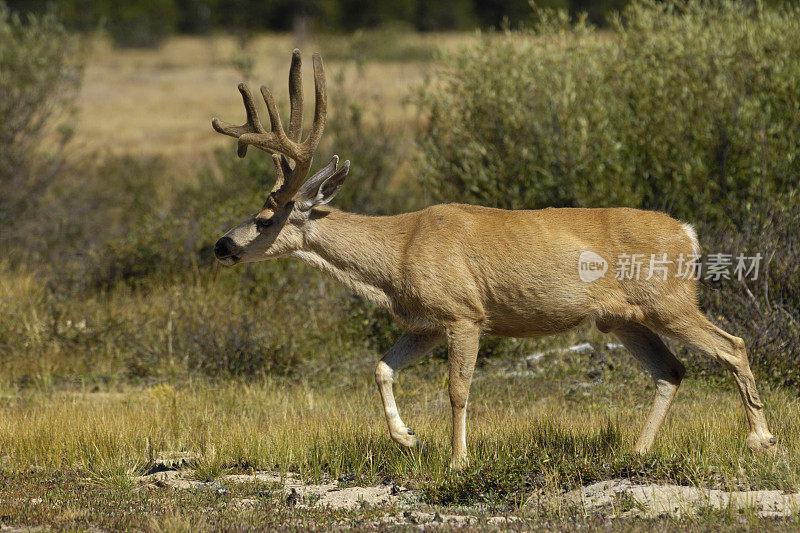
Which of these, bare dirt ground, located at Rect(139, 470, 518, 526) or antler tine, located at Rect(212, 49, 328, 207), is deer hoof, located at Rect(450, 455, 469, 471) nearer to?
bare dirt ground, located at Rect(139, 470, 518, 526)

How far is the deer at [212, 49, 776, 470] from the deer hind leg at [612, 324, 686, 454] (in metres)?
0.01

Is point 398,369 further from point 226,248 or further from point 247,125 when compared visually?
point 247,125

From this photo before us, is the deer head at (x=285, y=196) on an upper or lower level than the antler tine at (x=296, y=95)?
lower

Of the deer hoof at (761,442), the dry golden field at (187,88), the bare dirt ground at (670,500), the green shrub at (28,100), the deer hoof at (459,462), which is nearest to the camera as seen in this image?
the bare dirt ground at (670,500)

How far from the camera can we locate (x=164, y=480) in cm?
707

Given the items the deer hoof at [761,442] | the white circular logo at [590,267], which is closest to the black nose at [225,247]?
the white circular logo at [590,267]

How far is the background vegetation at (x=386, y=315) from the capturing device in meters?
7.34

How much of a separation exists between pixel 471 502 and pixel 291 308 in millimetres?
5731

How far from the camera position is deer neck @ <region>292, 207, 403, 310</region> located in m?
7.36

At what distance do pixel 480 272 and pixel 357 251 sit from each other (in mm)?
943

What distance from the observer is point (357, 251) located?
7.45m

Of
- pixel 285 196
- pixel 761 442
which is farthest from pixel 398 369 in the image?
pixel 761 442

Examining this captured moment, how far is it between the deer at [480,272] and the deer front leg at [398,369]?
1 cm

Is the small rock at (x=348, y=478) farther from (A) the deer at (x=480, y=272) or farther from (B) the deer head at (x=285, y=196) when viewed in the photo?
(B) the deer head at (x=285, y=196)
